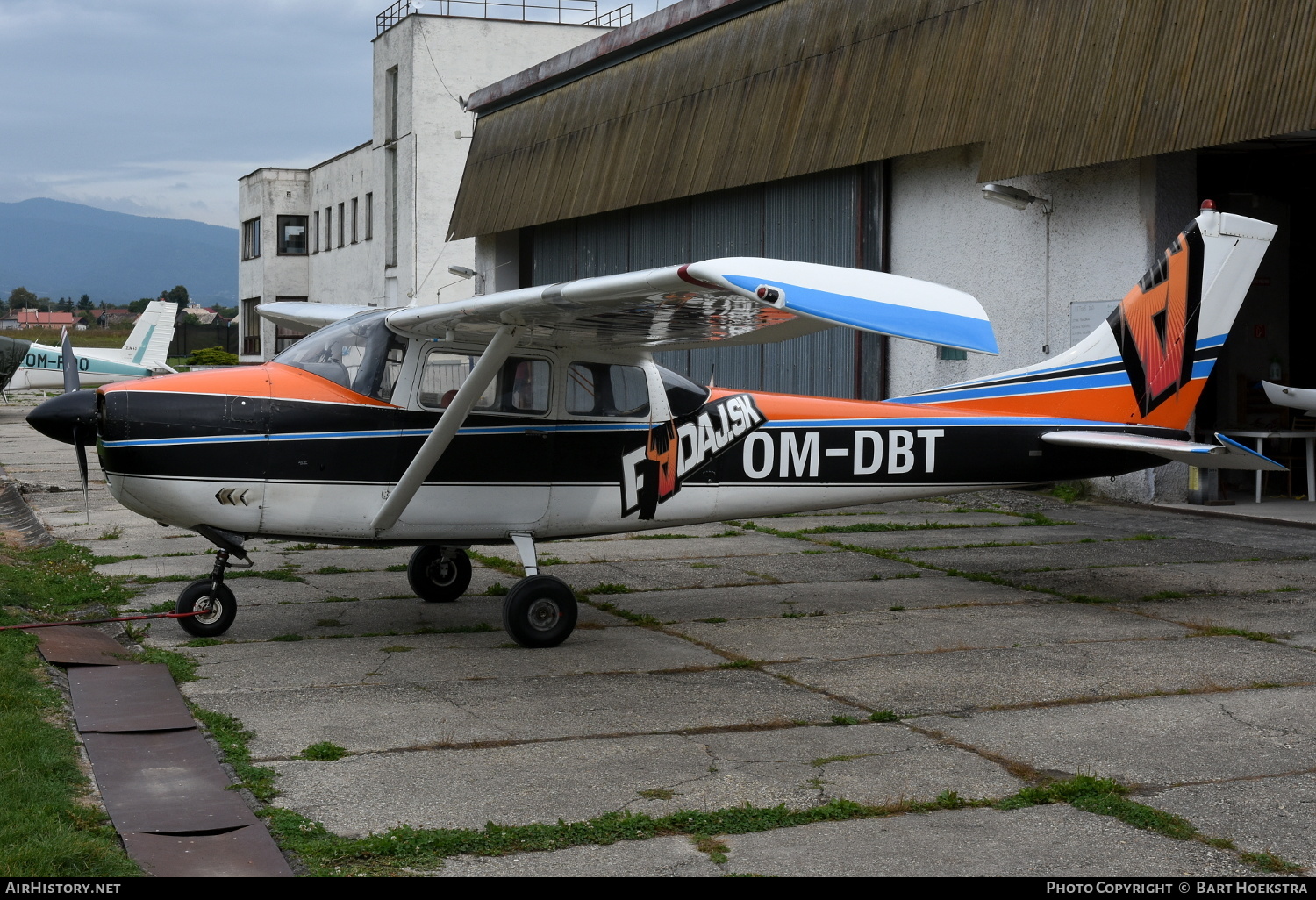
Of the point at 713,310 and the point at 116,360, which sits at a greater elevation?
the point at 116,360

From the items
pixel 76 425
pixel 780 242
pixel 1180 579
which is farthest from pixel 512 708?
pixel 780 242

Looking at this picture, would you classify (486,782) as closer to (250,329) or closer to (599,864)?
(599,864)

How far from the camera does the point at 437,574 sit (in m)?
9.30

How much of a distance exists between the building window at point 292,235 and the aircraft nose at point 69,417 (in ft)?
167

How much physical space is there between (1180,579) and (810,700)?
5271 mm

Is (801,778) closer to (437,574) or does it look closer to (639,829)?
(639,829)

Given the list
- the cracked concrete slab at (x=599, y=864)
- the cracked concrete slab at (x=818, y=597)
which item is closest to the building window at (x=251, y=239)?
the cracked concrete slab at (x=818, y=597)

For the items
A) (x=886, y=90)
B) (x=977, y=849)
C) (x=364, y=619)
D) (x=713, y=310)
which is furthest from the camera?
(x=886, y=90)

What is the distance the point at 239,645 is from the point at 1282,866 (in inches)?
237

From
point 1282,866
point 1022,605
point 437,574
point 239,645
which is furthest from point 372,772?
point 1022,605

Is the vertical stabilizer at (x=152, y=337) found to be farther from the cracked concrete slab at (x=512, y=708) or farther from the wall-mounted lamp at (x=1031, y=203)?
the cracked concrete slab at (x=512, y=708)

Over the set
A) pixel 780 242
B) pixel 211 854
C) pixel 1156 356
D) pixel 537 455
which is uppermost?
pixel 780 242

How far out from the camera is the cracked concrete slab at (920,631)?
306 inches

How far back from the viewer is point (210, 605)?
7.91 m
